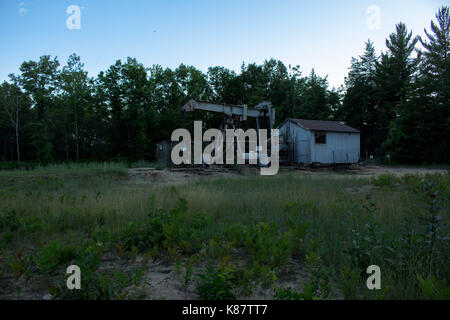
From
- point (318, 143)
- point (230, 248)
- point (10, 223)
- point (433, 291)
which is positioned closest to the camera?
point (433, 291)

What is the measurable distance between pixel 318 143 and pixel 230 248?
19778 mm

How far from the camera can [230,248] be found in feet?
13.5

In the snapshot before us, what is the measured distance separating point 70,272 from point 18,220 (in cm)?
315

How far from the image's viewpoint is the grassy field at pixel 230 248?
273 cm

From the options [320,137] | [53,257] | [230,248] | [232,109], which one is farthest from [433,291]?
[320,137]

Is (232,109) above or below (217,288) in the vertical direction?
above

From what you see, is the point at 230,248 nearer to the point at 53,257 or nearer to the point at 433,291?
the point at 53,257

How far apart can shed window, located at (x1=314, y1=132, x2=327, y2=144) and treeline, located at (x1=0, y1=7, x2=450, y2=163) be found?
980 cm

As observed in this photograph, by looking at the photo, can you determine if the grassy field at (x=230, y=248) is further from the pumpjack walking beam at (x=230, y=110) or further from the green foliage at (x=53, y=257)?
the pumpjack walking beam at (x=230, y=110)

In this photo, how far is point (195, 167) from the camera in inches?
686

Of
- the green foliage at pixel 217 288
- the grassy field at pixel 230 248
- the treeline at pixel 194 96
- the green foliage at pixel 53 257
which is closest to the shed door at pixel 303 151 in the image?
the treeline at pixel 194 96

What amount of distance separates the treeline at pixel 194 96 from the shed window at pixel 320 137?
9800 mm
